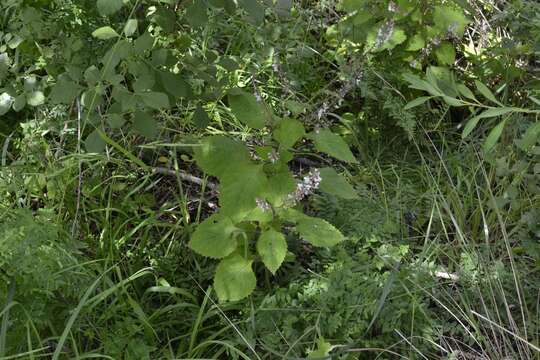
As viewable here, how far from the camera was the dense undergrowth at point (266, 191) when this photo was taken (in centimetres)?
206

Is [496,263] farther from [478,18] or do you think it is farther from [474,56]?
[478,18]

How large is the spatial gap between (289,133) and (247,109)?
166mm

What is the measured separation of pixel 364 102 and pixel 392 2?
42 centimetres

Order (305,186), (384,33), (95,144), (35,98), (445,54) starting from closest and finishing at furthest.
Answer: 1. (305,186)
2. (95,144)
3. (35,98)
4. (384,33)
5. (445,54)

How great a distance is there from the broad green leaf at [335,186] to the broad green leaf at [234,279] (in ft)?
1.03

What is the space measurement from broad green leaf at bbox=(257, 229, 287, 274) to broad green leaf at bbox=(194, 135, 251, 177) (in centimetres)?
22

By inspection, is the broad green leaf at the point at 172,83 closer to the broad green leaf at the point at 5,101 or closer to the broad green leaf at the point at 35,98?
the broad green leaf at the point at 35,98

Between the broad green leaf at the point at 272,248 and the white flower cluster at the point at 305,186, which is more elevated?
the white flower cluster at the point at 305,186

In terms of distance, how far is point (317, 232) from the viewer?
82.6 inches

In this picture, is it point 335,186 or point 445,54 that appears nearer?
point 335,186

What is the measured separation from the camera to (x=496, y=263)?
2.25 m

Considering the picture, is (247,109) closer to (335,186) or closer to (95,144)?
(335,186)

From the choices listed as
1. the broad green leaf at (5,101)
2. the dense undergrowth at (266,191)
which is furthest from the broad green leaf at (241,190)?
the broad green leaf at (5,101)

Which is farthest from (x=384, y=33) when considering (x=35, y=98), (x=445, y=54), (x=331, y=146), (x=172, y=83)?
(x=35, y=98)
